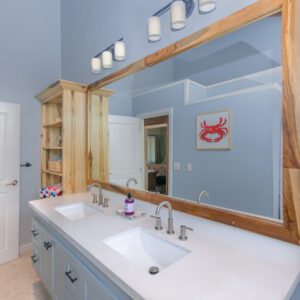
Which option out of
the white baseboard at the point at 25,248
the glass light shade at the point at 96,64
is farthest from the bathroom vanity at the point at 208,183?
the white baseboard at the point at 25,248

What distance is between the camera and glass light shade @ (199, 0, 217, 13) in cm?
123

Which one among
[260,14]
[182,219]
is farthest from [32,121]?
[260,14]

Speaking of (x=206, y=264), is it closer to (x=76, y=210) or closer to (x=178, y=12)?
(x=76, y=210)

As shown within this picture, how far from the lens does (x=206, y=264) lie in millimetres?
930

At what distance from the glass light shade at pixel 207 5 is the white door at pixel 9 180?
7.64ft

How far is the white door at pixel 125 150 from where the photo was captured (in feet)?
5.77

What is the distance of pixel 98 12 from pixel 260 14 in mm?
1819

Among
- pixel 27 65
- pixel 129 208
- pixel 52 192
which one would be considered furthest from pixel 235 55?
pixel 27 65

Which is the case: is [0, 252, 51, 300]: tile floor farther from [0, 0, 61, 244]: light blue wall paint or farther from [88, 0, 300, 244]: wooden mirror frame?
[88, 0, 300, 244]: wooden mirror frame

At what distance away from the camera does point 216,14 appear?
4.11 feet

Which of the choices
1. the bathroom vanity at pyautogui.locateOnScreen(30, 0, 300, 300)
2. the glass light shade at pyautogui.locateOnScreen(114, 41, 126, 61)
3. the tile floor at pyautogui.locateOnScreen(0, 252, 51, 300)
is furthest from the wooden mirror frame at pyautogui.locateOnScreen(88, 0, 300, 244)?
the tile floor at pyautogui.locateOnScreen(0, 252, 51, 300)

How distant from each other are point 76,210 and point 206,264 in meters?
1.33

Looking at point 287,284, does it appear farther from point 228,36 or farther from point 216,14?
point 216,14

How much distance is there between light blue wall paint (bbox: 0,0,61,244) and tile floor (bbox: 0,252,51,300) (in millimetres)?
337
